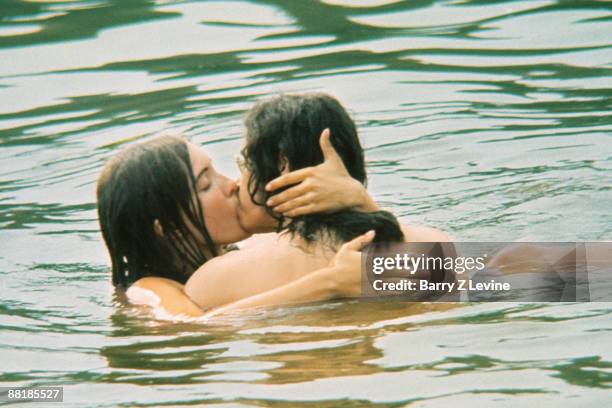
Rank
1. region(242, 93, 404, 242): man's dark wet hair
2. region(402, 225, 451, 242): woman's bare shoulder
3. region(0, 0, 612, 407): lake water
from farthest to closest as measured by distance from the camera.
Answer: region(402, 225, 451, 242): woman's bare shoulder < region(242, 93, 404, 242): man's dark wet hair < region(0, 0, 612, 407): lake water

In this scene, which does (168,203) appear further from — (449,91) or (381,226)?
(449,91)

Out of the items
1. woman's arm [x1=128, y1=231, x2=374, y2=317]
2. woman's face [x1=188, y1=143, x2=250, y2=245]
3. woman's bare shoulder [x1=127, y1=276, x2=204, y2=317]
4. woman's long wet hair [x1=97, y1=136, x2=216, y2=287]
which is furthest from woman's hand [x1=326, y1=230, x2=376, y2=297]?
woman's long wet hair [x1=97, y1=136, x2=216, y2=287]

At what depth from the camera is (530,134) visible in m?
7.96

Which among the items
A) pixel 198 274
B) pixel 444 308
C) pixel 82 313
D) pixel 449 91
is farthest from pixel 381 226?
pixel 449 91

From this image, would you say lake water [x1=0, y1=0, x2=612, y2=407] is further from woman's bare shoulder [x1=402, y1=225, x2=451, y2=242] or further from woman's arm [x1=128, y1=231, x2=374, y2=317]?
woman's bare shoulder [x1=402, y1=225, x2=451, y2=242]

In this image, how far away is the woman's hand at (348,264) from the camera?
5008 mm

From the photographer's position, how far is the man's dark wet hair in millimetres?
5141

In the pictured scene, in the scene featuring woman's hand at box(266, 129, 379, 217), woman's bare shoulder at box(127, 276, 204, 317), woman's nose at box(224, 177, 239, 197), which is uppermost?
woman's hand at box(266, 129, 379, 217)

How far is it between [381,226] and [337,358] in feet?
2.68

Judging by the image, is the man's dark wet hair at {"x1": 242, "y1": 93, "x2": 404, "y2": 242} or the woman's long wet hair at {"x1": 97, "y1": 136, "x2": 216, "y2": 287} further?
the woman's long wet hair at {"x1": 97, "y1": 136, "x2": 216, "y2": 287}

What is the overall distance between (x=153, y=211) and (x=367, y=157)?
263 cm

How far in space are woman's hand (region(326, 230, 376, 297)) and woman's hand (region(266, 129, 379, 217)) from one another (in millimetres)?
149

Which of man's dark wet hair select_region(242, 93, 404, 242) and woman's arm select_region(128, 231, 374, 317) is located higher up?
man's dark wet hair select_region(242, 93, 404, 242)

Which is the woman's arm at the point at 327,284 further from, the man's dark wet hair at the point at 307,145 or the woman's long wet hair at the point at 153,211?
the woman's long wet hair at the point at 153,211
